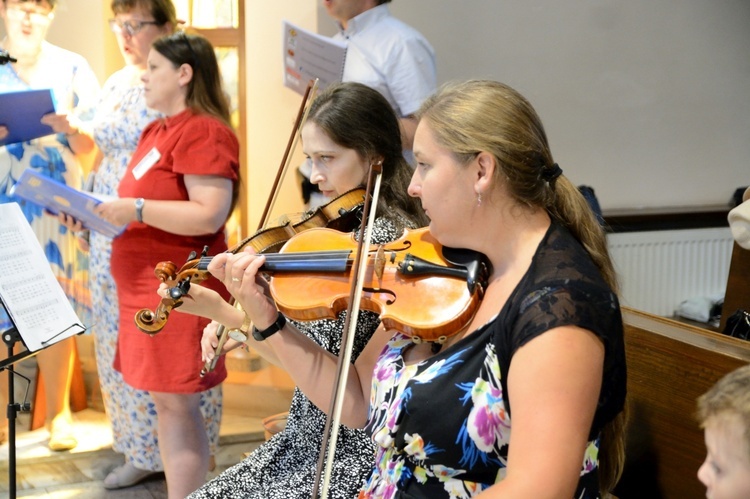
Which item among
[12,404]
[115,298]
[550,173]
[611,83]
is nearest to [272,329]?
[550,173]

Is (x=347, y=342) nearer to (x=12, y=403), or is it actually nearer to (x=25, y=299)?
(x=25, y=299)

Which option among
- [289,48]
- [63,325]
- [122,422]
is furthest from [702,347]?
[122,422]

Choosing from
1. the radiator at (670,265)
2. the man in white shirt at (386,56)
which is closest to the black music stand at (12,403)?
the man in white shirt at (386,56)

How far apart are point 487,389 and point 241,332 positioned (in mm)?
640

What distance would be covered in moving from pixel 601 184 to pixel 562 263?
10.8 feet

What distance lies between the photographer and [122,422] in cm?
299

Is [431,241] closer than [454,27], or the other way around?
[431,241]

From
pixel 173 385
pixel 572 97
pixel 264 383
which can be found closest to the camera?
pixel 173 385

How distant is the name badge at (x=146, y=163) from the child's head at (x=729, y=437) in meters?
1.89

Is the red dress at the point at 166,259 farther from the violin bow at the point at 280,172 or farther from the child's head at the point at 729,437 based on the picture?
the child's head at the point at 729,437

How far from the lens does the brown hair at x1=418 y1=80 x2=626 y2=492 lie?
4.33 feet

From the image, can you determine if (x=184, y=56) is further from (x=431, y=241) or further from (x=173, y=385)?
(x=431, y=241)

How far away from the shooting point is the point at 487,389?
1286 millimetres

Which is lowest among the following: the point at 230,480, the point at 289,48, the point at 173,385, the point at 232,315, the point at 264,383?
the point at 264,383
